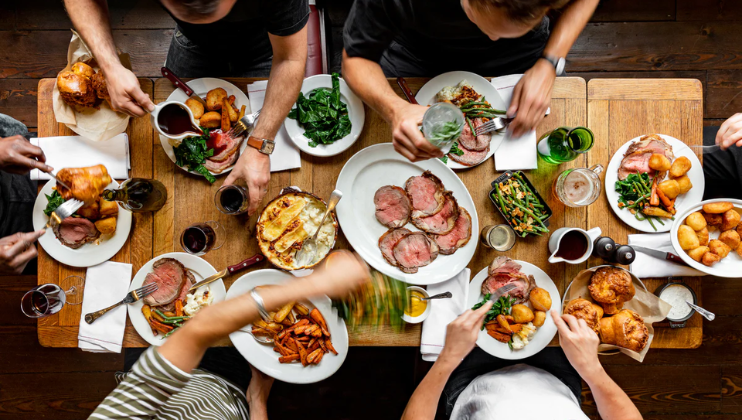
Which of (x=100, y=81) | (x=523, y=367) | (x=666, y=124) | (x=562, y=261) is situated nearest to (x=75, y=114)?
(x=100, y=81)

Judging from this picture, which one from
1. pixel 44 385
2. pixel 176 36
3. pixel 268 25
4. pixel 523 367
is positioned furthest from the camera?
pixel 44 385

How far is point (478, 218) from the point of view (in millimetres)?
2062

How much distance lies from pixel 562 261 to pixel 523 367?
661mm

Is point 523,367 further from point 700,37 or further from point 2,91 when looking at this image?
point 2,91

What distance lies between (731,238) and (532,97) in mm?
1159

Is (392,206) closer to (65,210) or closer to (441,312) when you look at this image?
(441,312)

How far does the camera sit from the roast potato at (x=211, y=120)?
196cm

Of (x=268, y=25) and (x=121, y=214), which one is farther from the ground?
(x=268, y=25)

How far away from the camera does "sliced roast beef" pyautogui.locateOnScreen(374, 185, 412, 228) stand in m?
2.02

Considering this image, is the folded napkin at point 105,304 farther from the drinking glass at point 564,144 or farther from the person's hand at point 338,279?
the drinking glass at point 564,144

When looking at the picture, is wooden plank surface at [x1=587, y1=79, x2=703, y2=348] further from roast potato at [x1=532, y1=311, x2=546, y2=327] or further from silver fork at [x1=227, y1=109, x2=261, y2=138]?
silver fork at [x1=227, y1=109, x2=261, y2=138]

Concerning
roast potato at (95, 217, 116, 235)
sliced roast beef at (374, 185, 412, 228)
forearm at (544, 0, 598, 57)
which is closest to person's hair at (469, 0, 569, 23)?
forearm at (544, 0, 598, 57)

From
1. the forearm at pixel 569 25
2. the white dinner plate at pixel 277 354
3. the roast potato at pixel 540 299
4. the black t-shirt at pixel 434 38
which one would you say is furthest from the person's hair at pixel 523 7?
the white dinner plate at pixel 277 354

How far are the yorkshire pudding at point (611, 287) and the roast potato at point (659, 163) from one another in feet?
1.74
